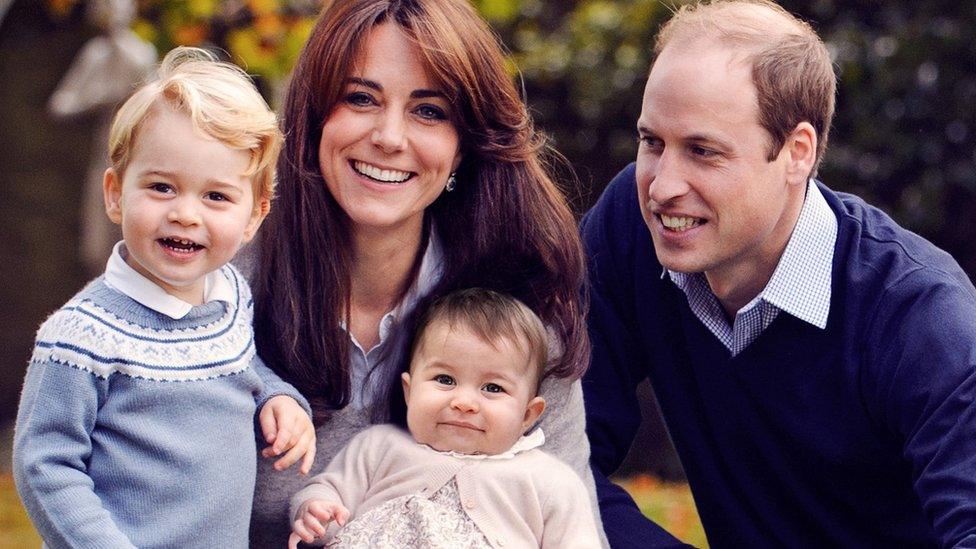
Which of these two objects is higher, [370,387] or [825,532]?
[370,387]

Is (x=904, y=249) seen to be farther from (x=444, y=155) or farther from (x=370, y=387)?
(x=370, y=387)

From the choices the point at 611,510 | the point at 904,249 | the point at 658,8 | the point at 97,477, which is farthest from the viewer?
the point at 658,8

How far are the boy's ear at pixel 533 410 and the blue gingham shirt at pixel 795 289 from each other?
19.5 inches

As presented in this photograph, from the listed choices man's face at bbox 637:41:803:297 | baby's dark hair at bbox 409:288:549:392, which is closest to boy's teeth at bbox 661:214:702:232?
man's face at bbox 637:41:803:297

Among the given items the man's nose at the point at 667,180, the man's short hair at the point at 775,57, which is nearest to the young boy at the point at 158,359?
the man's nose at the point at 667,180

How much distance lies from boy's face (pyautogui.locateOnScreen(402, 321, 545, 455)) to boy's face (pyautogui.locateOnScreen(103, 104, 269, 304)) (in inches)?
21.9

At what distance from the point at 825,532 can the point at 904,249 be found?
2.28 feet

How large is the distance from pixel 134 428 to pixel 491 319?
0.82m

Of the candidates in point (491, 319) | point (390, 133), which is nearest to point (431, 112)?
point (390, 133)

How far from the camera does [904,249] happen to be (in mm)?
3008

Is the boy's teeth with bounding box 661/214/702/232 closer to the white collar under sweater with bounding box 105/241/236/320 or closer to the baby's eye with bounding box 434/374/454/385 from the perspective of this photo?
the baby's eye with bounding box 434/374/454/385

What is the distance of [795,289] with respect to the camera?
3.05 metres

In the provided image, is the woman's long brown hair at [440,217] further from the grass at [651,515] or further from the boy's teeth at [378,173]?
the grass at [651,515]

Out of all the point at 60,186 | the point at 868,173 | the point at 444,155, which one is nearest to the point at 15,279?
the point at 60,186
